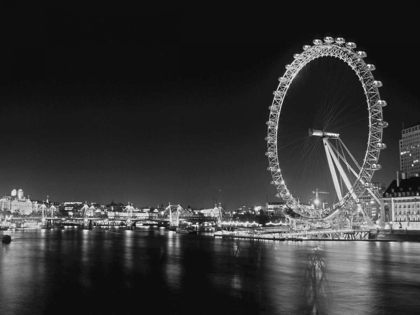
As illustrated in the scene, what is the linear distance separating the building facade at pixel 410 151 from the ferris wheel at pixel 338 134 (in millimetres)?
52383

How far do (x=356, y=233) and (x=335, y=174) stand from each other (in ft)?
47.5

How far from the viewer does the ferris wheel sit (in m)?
36.8

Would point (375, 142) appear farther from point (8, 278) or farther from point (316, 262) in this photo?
point (8, 278)

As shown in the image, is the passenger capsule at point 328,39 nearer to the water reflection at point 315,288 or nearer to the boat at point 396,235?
the water reflection at point 315,288

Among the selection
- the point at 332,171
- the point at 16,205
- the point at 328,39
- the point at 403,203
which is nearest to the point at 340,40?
the point at 328,39

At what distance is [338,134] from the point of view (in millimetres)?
41000

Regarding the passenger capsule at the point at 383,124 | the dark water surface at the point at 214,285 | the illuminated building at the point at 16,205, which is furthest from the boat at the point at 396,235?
the illuminated building at the point at 16,205

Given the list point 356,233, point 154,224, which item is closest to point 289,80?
point 356,233

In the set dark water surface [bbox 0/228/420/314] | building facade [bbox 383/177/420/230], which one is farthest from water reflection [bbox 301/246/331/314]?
building facade [bbox 383/177/420/230]

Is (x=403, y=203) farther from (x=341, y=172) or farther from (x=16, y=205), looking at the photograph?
(x=16, y=205)

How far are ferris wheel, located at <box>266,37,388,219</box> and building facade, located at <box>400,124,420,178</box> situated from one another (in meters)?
52.4

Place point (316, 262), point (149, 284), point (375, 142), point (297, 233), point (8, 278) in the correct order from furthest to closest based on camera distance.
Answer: point (297, 233) → point (375, 142) → point (316, 262) → point (8, 278) → point (149, 284)

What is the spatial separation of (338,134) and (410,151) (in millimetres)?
56919

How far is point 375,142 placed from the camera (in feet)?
123
